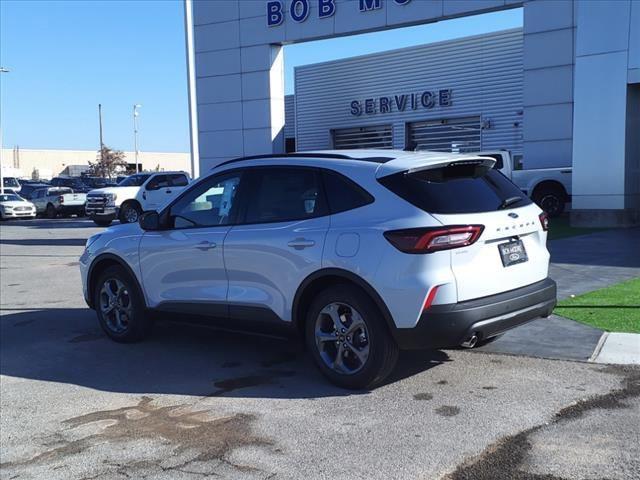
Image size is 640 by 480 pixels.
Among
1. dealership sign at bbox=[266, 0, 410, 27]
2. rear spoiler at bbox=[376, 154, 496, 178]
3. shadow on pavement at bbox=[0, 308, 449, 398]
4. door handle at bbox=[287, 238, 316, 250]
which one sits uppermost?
dealership sign at bbox=[266, 0, 410, 27]

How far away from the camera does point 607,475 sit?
12.0ft

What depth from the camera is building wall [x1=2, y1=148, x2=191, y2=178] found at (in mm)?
105000

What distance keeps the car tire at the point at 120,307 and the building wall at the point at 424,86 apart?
2206 cm

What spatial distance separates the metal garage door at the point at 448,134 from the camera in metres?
28.5

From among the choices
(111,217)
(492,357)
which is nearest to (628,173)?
(492,357)

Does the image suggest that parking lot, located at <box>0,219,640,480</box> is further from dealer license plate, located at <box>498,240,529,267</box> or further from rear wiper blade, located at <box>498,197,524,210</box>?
rear wiper blade, located at <box>498,197,524,210</box>

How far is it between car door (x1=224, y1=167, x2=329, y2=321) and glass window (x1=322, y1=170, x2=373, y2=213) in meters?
0.09

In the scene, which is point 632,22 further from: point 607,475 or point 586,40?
point 607,475

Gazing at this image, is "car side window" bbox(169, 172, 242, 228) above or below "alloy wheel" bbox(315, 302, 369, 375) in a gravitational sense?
above

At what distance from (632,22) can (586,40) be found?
1103 mm

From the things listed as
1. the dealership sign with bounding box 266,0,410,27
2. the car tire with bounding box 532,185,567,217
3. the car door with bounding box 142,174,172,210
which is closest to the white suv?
the car tire with bounding box 532,185,567,217

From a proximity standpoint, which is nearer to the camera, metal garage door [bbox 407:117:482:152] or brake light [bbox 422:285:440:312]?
brake light [bbox 422:285:440:312]

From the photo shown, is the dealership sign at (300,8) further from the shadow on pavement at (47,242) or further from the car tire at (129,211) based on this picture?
the shadow on pavement at (47,242)

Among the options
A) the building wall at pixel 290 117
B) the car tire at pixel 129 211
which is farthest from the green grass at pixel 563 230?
the building wall at pixel 290 117
